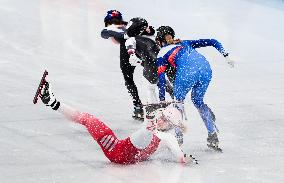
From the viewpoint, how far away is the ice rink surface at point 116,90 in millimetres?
6215

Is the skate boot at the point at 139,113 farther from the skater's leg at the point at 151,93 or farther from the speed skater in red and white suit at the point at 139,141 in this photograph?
the speed skater in red and white suit at the point at 139,141

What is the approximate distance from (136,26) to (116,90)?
2.01 metres

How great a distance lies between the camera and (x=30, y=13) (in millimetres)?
12453

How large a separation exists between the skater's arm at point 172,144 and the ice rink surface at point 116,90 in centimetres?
9

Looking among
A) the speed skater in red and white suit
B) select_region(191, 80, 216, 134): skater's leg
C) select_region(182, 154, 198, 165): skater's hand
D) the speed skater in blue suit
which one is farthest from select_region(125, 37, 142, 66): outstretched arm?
select_region(182, 154, 198, 165): skater's hand

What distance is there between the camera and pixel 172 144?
619cm

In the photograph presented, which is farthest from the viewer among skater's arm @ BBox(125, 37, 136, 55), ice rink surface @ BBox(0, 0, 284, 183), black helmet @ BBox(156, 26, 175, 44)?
skater's arm @ BBox(125, 37, 136, 55)

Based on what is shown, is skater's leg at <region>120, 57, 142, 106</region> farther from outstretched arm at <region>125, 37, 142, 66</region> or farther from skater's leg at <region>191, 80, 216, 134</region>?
skater's leg at <region>191, 80, 216, 134</region>

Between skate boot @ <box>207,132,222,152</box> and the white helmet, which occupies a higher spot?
the white helmet

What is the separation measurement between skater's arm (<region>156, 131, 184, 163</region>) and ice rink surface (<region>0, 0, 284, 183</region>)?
9cm

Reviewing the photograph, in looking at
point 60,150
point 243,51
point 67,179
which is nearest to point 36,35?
point 243,51

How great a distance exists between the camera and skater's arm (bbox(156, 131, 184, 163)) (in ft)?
20.0

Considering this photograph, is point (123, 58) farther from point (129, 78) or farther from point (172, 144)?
point (172, 144)

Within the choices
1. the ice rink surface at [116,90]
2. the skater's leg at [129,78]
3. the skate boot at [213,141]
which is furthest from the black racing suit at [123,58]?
the skate boot at [213,141]
